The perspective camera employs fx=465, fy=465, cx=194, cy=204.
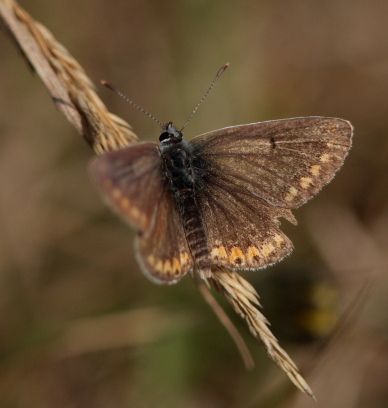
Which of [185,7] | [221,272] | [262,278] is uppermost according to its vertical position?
[185,7]

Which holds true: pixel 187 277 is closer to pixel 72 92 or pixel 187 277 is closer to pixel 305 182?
pixel 305 182

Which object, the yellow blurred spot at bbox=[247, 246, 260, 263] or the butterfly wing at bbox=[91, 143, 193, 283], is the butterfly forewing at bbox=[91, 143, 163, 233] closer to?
the butterfly wing at bbox=[91, 143, 193, 283]

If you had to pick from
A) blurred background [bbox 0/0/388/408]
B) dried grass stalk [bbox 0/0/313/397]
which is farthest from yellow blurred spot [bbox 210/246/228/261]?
blurred background [bbox 0/0/388/408]

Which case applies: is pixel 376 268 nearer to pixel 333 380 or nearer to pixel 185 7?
pixel 333 380

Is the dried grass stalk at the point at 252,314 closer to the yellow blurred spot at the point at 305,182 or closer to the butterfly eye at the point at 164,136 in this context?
the yellow blurred spot at the point at 305,182

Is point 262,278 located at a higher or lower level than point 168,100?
lower

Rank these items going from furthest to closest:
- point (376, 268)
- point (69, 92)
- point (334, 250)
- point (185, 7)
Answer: point (185, 7) → point (334, 250) → point (376, 268) → point (69, 92)

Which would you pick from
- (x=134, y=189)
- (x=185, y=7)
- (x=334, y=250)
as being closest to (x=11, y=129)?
(x=185, y=7)
